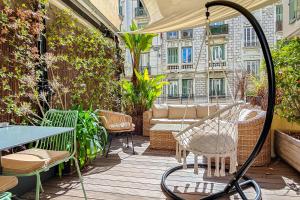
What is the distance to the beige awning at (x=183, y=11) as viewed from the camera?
317 centimetres

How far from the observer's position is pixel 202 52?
19.0m

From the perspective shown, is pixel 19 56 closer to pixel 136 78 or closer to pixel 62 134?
pixel 62 134

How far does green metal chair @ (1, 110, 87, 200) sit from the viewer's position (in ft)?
6.41

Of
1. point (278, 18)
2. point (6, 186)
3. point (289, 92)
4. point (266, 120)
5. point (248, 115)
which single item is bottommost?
point (6, 186)

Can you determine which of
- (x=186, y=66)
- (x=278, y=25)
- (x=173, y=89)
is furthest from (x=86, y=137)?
(x=278, y=25)

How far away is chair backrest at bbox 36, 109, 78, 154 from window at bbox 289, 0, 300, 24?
5382mm

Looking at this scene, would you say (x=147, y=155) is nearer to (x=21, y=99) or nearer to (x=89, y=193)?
(x=89, y=193)

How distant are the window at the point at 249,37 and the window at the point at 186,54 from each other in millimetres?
4226

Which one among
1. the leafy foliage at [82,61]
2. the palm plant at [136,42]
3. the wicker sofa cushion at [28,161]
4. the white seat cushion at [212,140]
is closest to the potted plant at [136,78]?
the palm plant at [136,42]

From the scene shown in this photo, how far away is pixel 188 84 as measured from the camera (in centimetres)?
1958

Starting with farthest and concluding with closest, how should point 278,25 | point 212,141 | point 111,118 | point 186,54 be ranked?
point 186,54 → point 278,25 → point 111,118 → point 212,141

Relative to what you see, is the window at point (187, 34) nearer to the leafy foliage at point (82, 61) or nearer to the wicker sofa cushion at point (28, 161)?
the leafy foliage at point (82, 61)

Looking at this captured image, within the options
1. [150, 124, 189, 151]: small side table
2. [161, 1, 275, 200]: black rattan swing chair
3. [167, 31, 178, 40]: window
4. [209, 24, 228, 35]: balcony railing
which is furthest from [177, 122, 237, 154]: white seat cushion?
[167, 31, 178, 40]: window

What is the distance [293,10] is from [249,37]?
13.2m
